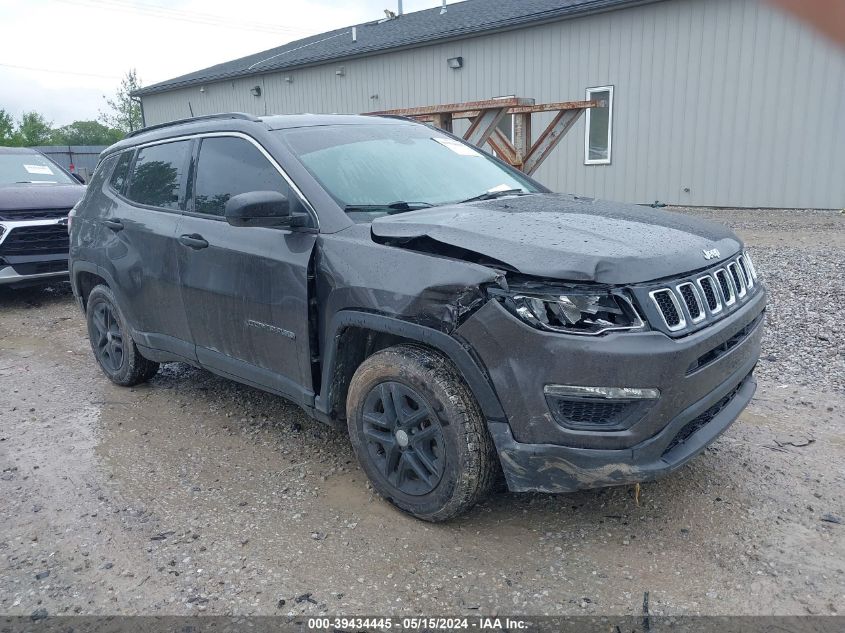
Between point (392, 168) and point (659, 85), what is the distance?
38.0ft

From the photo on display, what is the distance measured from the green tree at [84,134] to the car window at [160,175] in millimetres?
63426

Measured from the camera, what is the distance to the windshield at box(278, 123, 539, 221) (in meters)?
3.41

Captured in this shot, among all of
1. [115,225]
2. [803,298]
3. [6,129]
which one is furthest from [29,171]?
[6,129]

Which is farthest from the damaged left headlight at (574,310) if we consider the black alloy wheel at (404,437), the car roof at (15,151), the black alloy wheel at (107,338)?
the car roof at (15,151)

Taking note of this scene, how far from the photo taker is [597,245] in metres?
2.58

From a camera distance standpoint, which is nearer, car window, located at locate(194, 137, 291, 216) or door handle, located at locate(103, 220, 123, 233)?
car window, located at locate(194, 137, 291, 216)

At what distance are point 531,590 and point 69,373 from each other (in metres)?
4.38

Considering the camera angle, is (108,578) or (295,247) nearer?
(108,578)

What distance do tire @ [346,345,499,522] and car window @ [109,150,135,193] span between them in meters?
2.70

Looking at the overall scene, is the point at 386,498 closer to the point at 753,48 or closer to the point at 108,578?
the point at 108,578

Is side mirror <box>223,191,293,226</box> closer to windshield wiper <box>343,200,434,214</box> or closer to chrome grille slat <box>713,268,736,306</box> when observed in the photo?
windshield wiper <box>343,200,434,214</box>

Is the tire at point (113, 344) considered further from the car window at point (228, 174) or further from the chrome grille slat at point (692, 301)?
the chrome grille slat at point (692, 301)

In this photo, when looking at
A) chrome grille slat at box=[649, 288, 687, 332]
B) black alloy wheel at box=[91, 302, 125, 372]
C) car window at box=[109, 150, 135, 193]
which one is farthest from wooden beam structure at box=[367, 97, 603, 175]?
chrome grille slat at box=[649, 288, 687, 332]

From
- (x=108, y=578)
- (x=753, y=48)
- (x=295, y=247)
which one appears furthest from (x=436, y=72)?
(x=108, y=578)
